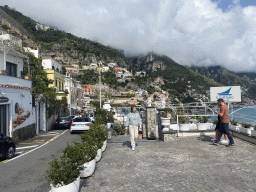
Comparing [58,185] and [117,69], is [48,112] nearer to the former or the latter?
[58,185]

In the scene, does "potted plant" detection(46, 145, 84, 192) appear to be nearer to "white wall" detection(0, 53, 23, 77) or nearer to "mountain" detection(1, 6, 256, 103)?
"white wall" detection(0, 53, 23, 77)

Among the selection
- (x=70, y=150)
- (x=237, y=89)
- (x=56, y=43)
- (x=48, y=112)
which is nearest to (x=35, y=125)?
(x=48, y=112)

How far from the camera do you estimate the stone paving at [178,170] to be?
13.4 ft

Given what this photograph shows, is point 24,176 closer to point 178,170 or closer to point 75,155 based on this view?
point 75,155

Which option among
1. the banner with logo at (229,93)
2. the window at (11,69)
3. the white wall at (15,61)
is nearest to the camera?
the banner with logo at (229,93)

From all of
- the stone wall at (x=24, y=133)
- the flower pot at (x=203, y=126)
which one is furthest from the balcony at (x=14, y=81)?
the flower pot at (x=203, y=126)

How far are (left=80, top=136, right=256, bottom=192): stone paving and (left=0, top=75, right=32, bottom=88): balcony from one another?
8705mm

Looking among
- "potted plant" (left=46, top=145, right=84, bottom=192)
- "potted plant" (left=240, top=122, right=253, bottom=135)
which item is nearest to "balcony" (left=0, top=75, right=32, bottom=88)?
"potted plant" (left=46, top=145, right=84, bottom=192)

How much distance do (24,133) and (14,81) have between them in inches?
149

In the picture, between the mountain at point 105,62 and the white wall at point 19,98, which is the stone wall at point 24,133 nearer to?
the white wall at point 19,98

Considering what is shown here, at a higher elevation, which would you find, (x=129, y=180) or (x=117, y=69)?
(x=117, y=69)

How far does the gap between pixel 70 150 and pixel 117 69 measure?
179m

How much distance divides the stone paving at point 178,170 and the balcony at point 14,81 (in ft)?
28.6

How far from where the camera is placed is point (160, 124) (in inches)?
385
